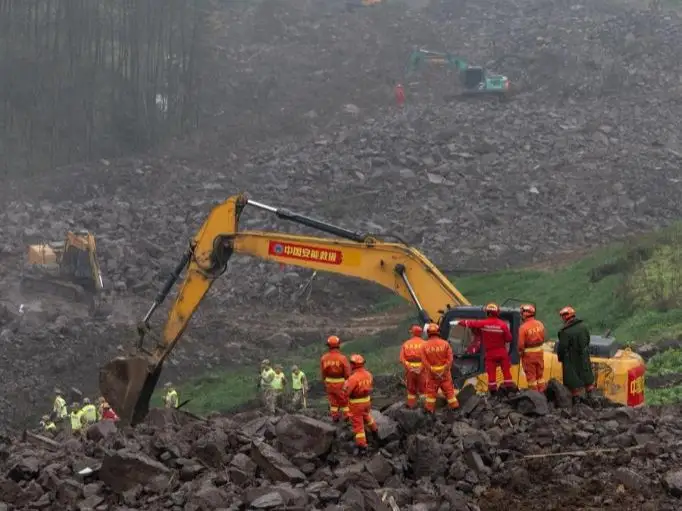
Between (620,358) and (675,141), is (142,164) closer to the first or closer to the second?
(675,141)

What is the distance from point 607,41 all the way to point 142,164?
71.5ft

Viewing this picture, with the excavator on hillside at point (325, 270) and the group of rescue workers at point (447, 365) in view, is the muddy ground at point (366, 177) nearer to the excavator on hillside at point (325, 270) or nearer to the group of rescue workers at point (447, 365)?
the excavator on hillside at point (325, 270)

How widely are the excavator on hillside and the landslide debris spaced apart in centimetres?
193

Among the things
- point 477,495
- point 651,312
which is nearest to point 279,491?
point 477,495

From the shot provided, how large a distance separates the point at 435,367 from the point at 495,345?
4.13 ft

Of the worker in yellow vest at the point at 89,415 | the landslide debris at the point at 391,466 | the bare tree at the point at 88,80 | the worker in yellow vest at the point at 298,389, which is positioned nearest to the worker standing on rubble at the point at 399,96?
the bare tree at the point at 88,80

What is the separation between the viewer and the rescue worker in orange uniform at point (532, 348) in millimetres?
14250

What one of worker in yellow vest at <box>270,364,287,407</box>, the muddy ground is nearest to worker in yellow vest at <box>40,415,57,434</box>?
the muddy ground

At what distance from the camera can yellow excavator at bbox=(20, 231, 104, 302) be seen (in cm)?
2970

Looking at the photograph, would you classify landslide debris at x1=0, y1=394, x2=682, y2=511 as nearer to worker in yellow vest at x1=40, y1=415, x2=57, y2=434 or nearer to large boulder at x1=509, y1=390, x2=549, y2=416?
large boulder at x1=509, y1=390, x2=549, y2=416

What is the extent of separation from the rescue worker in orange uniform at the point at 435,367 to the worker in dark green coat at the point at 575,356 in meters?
1.77

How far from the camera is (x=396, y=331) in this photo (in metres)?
26.2

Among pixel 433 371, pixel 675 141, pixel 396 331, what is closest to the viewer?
pixel 433 371

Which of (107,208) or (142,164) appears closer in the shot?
(107,208)
